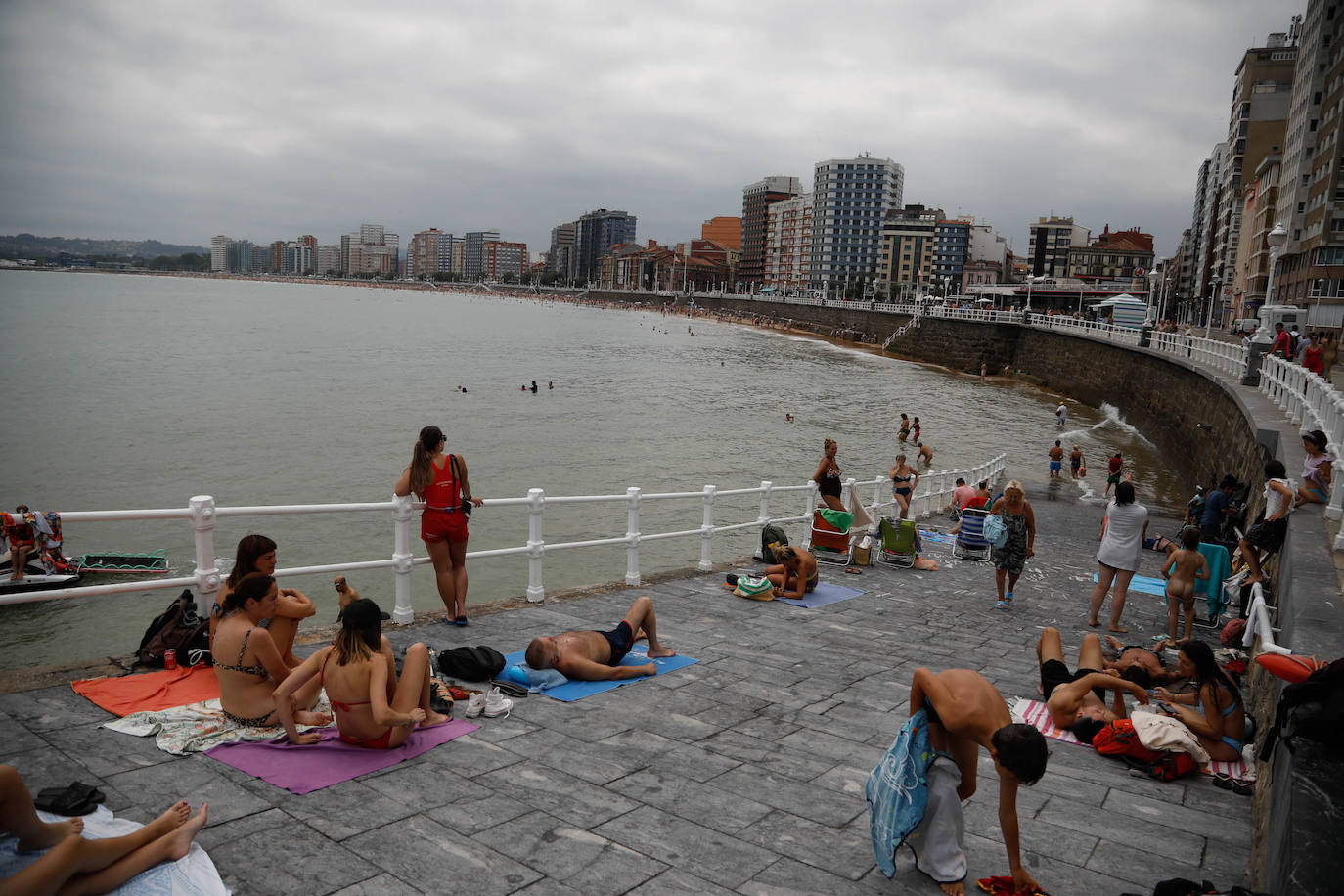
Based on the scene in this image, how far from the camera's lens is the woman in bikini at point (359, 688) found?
464 cm

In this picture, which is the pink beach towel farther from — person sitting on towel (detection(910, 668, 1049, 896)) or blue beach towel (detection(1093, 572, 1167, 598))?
blue beach towel (detection(1093, 572, 1167, 598))

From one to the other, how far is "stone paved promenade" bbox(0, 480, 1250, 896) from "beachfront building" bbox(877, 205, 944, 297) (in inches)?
6560

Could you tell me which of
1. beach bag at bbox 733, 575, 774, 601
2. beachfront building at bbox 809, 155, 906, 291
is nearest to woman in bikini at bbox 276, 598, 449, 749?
beach bag at bbox 733, 575, 774, 601

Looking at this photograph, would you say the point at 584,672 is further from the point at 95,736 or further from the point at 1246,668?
the point at 1246,668

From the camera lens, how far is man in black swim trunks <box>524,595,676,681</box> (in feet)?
19.8

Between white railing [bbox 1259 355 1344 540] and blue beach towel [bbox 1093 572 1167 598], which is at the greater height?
white railing [bbox 1259 355 1344 540]

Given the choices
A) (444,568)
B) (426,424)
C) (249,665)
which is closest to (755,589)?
(444,568)

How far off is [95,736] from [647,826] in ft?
10.0

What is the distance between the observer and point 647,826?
165 inches

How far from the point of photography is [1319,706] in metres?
3.67

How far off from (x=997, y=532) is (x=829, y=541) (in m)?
2.32

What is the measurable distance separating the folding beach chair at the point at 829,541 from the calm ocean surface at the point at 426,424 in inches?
271

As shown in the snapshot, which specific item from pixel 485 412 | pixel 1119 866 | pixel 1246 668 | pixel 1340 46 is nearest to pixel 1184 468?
pixel 1246 668

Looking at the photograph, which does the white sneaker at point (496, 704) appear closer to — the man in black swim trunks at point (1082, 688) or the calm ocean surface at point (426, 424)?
the man in black swim trunks at point (1082, 688)
